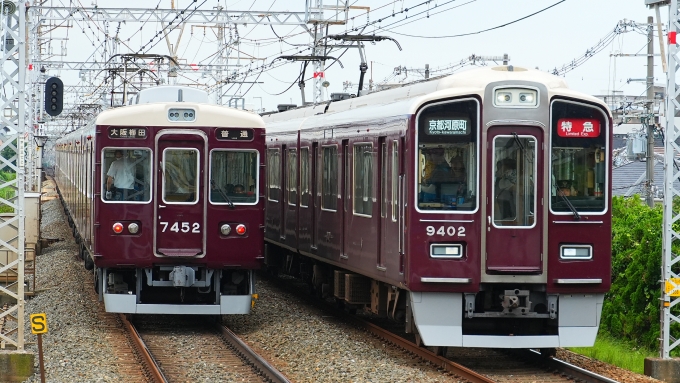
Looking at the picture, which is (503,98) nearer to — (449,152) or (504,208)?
(449,152)

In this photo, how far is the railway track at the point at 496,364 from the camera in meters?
10.0

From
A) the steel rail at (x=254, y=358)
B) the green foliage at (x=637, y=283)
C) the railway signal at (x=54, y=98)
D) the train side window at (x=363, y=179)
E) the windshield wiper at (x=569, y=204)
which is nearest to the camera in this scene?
the steel rail at (x=254, y=358)

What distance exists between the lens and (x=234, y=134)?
13.1 metres

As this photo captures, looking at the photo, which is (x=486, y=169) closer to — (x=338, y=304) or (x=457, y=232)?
(x=457, y=232)

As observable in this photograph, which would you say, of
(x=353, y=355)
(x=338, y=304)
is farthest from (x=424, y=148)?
(x=338, y=304)

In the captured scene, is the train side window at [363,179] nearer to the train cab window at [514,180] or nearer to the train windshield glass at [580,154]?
the train cab window at [514,180]

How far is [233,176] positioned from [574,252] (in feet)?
14.8

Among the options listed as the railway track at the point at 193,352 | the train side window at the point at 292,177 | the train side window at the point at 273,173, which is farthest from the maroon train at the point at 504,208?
the train side window at the point at 273,173

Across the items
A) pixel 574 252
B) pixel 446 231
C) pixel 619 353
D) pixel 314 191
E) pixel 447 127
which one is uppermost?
pixel 447 127

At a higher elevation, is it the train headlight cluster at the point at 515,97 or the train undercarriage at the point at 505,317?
the train headlight cluster at the point at 515,97

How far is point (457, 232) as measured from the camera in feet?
34.0

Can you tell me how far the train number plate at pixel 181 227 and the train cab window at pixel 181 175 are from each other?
0.27 m

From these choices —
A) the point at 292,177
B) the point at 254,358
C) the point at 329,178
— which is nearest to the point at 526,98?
the point at 254,358

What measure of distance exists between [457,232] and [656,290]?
4568mm
